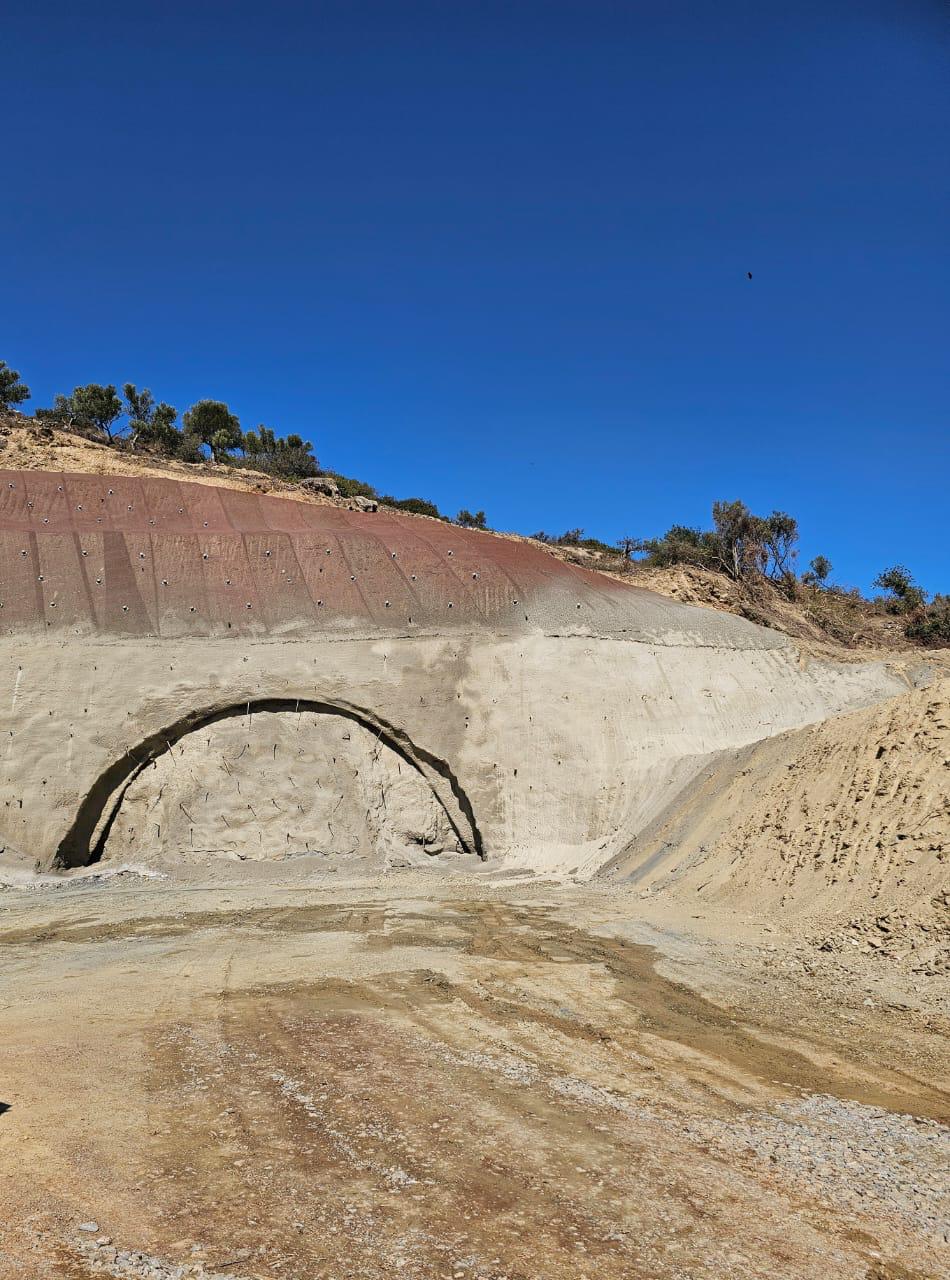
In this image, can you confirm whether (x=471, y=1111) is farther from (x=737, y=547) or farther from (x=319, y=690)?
(x=737, y=547)

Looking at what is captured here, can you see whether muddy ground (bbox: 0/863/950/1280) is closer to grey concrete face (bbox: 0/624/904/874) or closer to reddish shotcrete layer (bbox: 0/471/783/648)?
grey concrete face (bbox: 0/624/904/874)

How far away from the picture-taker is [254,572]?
15.6 m

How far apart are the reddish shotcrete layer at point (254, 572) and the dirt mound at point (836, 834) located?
554 centimetres

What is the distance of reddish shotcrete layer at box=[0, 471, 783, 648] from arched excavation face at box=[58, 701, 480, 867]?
2048 mm

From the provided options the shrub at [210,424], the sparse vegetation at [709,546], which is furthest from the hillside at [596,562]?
the shrub at [210,424]

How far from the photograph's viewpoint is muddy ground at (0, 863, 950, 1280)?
9.58 ft

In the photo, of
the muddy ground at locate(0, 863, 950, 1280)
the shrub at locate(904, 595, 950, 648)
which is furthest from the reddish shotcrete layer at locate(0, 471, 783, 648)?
the shrub at locate(904, 595, 950, 648)

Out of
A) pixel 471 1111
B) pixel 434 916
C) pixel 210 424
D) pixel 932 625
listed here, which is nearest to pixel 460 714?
pixel 434 916

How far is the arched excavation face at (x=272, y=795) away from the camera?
13172mm

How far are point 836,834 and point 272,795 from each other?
29.3ft

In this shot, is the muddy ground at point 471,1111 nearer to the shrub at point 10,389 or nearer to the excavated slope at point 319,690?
the excavated slope at point 319,690

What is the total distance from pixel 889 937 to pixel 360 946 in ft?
17.0

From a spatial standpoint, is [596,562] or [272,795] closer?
[272,795]

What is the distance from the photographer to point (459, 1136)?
3832mm
